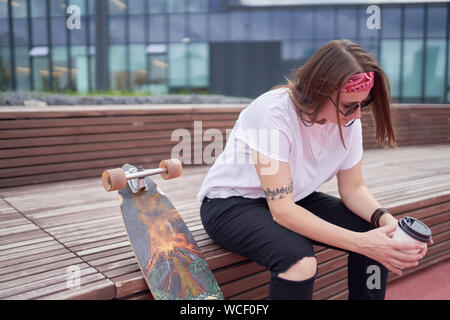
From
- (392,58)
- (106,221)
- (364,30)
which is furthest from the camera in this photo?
(364,30)

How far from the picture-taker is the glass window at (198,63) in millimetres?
19172

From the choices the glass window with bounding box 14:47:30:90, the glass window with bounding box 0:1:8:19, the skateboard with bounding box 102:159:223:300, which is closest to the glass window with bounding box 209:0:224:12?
the glass window with bounding box 14:47:30:90

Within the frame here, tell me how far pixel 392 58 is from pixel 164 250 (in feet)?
59.3

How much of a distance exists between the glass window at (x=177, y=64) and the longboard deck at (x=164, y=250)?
56.3 feet

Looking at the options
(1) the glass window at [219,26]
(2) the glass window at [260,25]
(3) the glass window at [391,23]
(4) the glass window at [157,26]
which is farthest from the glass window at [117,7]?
(3) the glass window at [391,23]

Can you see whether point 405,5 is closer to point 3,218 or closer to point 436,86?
point 436,86

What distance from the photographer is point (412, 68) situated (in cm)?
1795

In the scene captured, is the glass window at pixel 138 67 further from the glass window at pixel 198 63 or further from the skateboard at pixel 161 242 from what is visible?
the skateboard at pixel 161 242

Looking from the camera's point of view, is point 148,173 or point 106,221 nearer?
point 148,173

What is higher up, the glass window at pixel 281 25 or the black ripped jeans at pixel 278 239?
the glass window at pixel 281 25

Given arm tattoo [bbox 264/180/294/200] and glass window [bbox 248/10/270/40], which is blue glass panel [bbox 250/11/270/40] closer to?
glass window [bbox 248/10/270/40]

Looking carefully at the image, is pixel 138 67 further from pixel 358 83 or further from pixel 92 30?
pixel 358 83

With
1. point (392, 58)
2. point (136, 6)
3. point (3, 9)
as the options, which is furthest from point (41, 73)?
point (392, 58)
